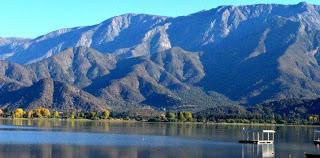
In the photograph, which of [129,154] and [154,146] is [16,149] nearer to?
[129,154]

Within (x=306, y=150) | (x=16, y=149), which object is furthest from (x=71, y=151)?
(x=306, y=150)

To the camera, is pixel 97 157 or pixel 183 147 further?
Answer: pixel 183 147

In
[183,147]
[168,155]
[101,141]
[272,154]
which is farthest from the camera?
[101,141]

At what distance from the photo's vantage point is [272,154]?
440 feet

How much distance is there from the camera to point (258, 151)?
14300cm

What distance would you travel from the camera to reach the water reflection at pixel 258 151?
130100 millimetres

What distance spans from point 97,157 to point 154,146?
99.3ft

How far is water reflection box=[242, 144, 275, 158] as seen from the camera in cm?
13010

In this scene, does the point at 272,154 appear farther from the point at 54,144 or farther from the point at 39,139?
the point at 39,139

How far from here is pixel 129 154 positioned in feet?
411

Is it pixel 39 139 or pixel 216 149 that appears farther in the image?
pixel 39 139

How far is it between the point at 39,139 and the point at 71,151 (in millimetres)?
32631

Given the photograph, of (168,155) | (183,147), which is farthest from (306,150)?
(168,155)

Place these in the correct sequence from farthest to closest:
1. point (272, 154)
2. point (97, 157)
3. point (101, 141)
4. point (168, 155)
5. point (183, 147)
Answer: point (101, 141), point (183, 147), point (272, 154), point (168, 155), point (97, 157)
